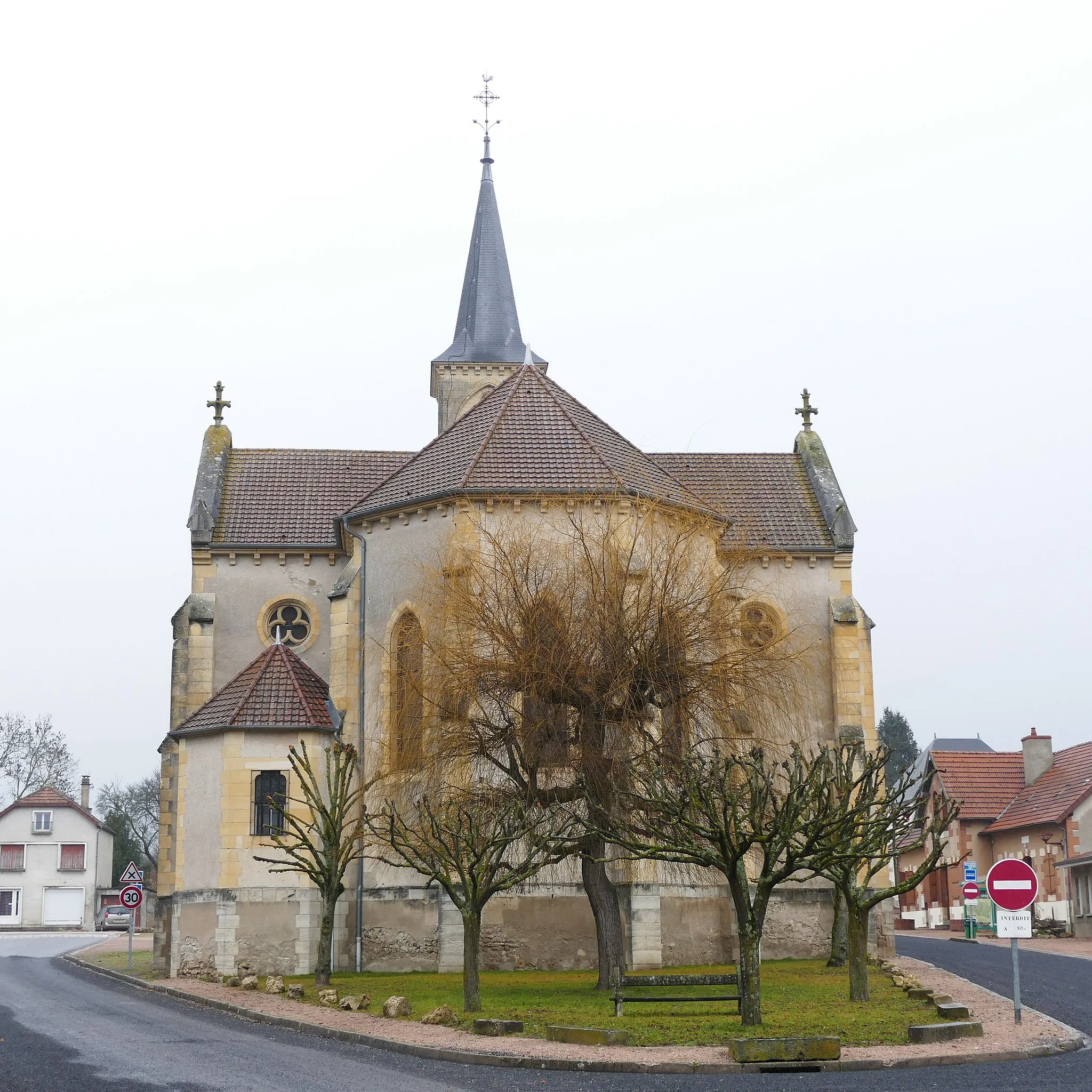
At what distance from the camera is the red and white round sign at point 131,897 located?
3850 centimetres

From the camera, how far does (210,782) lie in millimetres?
29656

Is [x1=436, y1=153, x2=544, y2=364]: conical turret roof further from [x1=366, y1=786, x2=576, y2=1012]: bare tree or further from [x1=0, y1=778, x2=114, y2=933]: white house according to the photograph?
[x1=0, y1=778, x2=114, y2=933]: white house

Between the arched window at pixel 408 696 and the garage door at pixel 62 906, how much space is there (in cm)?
5253

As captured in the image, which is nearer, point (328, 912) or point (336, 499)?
point (328, 912)

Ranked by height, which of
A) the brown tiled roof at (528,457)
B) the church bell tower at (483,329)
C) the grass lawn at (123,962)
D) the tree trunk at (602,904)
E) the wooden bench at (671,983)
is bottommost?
the grass lawn at (123,962)

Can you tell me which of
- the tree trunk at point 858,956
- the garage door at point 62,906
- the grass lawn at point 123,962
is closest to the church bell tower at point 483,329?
the grass lawn at point 123,962

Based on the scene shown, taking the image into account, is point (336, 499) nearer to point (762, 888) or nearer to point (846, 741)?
point (846, 741)

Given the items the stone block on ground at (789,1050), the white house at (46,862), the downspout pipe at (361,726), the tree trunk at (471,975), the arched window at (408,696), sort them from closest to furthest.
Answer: the stone block on ground at (789,1050)
the tree trunk at (471,975)
the arched window at (408,696)
the downspout pipe at (361,726)
the white house at (46,862)

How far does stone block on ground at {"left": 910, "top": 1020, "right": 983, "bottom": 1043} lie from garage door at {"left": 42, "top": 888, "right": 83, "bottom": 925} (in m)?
65.6

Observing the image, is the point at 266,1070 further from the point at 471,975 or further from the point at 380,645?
the point at 380,645

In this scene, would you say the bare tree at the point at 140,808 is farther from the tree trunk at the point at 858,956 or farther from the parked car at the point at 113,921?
the tree trunk at the point at 858,956

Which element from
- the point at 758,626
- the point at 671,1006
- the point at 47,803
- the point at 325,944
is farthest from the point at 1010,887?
the point at 47,803

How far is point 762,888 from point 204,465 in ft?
71.9

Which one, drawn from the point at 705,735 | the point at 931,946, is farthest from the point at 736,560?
the point at 931,946
